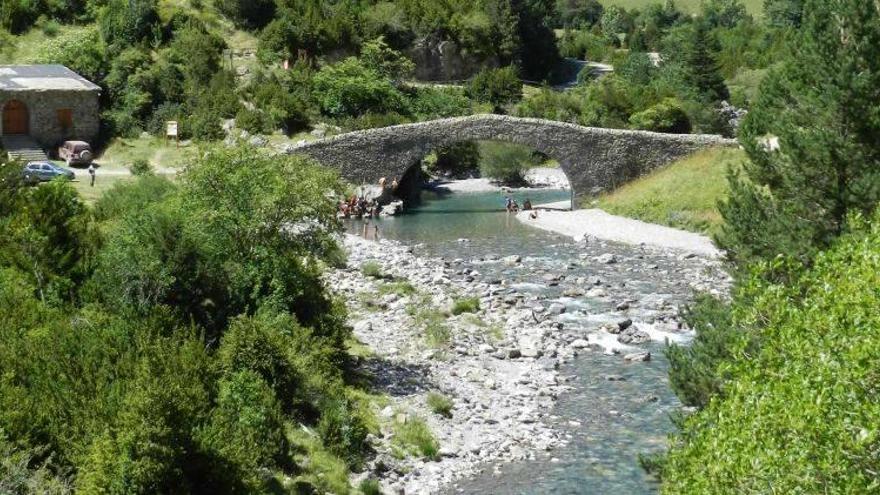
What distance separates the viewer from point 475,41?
77875 mm

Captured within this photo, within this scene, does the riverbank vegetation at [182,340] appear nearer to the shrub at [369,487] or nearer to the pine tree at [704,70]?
the shrub at [369,487]

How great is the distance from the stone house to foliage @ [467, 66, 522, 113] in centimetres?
2616

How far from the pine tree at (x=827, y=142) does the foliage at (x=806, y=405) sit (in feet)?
23.1

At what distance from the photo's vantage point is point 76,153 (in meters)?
50.5

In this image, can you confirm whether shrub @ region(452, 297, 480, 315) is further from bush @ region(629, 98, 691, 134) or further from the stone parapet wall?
bush @ region(629, 98, 691, 134)

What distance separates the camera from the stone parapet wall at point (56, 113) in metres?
53.1

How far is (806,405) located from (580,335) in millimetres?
21449

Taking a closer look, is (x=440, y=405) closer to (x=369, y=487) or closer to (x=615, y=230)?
(x=369, y=487)

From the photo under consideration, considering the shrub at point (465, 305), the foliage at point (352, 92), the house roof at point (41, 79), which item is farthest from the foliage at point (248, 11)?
the shrub at point (465, 305)

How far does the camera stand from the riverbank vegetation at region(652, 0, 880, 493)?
1045cm

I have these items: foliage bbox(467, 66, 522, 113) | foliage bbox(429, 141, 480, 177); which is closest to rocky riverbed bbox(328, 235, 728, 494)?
foliage bbox(429, 141, 480, 177)

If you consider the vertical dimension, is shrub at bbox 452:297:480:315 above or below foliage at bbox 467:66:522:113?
below

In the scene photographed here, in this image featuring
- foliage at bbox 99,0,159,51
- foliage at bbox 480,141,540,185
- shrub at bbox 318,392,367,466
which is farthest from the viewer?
foliage at bbox 480,141,540,185

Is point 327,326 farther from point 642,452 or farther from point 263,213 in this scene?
point 642,452
